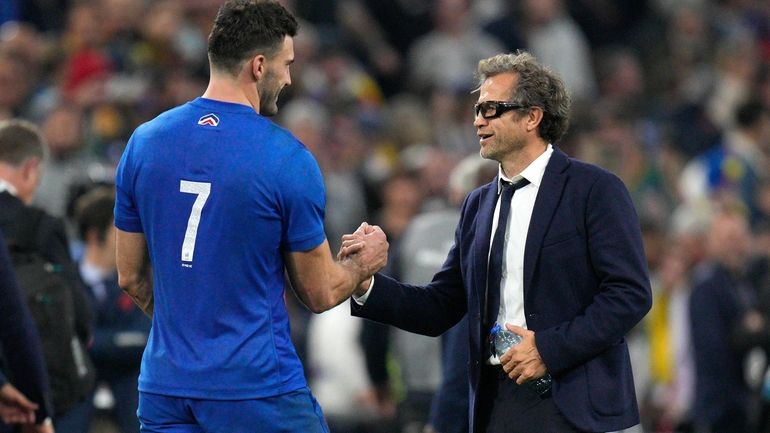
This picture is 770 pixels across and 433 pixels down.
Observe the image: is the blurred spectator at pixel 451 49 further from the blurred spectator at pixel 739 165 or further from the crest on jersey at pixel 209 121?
the crest on jersey at pixel 209 121

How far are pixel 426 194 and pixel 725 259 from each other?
2.31 m

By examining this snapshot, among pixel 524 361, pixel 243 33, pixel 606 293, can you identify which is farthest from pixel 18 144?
pixel 606 293

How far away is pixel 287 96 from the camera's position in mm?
13688

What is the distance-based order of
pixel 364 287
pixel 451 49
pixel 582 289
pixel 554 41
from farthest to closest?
Result: pixel 554 41 < pixel 451 49 < pixel 364 287 < pixel 582 289

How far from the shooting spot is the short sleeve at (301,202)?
5.30 metres

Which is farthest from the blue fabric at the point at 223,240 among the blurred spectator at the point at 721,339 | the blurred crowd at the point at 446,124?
the blurred spectator at the point at 721,339

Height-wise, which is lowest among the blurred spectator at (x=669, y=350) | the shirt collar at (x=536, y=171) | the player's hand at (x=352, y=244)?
the blurred spectator at (x=669, y=350)

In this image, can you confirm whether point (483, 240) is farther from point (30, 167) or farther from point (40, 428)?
point (30, 167)

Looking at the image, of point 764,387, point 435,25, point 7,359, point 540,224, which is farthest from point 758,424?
point 435,25

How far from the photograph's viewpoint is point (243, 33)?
540 centimetres

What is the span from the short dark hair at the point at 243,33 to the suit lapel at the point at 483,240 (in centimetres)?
115

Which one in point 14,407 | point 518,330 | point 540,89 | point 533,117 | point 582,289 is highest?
point 540,89

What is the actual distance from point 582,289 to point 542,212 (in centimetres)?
33

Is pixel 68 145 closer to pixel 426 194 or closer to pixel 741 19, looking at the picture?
pixel 426 194
